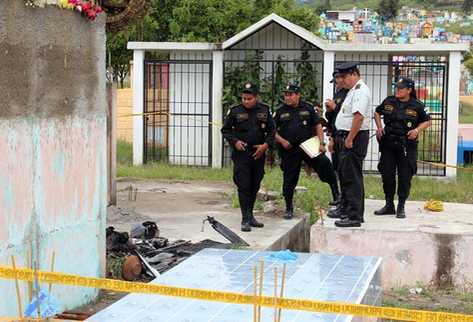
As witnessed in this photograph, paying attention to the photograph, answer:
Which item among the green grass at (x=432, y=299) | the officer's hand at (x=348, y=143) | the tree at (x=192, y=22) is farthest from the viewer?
the tree at (x=192, y=22)

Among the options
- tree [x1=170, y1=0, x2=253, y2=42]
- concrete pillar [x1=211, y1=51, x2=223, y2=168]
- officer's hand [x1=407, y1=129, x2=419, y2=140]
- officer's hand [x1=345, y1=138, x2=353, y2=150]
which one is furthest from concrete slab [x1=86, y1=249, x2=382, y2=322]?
tree [x1=170, y1=0, x2=253, y2=42]

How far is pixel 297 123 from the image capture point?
29.5 feet

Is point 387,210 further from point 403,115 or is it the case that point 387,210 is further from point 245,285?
point 245,285

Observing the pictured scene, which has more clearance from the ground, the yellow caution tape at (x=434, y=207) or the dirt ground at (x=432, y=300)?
the yellow caution tape at (x=434, y=207)

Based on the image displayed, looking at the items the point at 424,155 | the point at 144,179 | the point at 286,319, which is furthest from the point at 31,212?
the point at 424,155

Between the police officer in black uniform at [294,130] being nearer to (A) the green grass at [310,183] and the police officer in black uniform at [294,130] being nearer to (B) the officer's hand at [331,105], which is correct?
(B) the officer's hand at [331,105]

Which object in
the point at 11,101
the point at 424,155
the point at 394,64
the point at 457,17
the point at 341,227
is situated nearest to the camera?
the point at 11,101

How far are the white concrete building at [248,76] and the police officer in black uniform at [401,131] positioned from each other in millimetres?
6840

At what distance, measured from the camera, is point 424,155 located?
699 inches

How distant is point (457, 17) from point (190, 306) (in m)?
130

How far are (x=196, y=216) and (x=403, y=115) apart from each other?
3.09m

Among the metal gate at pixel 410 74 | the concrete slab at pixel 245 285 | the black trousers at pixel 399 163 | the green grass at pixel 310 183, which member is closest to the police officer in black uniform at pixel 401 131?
the black trousers at pixel 399 163

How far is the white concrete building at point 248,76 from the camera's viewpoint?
15.2m

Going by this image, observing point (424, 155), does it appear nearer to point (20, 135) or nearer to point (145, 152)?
point (145, 152)
